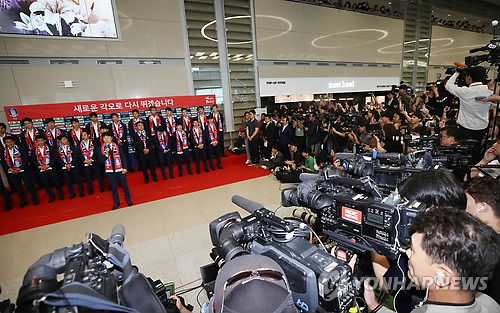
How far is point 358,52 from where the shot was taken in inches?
384

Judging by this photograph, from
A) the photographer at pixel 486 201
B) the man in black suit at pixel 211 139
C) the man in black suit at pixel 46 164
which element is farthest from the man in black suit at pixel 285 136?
the man in black suit at pixel 46 164

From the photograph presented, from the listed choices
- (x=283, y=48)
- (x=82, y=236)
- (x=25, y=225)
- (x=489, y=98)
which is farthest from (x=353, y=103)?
(x=25, y=225)

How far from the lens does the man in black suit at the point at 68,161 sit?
473 cm

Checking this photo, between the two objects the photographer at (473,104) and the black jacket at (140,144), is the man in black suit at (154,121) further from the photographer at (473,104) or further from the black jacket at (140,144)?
the photographer at (473,104)

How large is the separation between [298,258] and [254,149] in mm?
5454

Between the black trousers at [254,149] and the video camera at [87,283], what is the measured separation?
5.43 meters

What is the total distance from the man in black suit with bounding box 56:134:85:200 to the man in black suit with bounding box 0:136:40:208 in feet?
1.75

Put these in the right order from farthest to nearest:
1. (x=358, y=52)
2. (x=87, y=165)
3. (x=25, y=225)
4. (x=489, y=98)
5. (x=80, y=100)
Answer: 1. (x=358, y=52)
2. (x=80, y=100)
3. (x=87, y=165)
4. (x=25, y=225)
5. (x=489, y=98)

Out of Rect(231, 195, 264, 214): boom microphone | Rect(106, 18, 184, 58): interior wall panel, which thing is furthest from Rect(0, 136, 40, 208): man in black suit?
Rect(231, 195, 264, 214): boom microphone

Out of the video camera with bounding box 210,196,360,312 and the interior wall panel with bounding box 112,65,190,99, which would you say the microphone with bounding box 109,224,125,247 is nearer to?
the video camera with bounding box 210,196,360,312

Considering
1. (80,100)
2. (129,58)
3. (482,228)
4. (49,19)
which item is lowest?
(482,228)

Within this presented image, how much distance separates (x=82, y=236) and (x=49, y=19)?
5.24 metres

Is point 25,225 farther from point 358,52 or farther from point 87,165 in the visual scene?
point 358,52

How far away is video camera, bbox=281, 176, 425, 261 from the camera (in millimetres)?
1239
